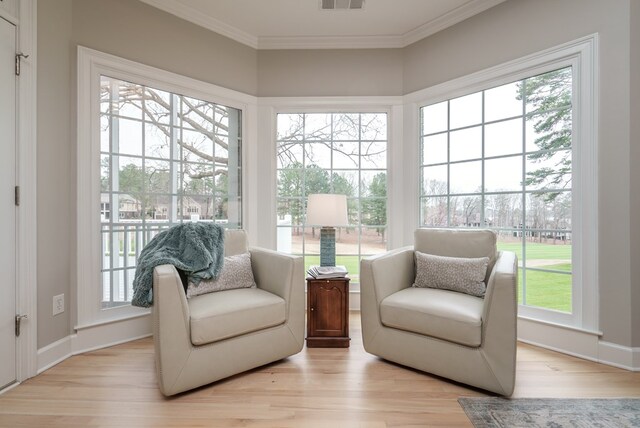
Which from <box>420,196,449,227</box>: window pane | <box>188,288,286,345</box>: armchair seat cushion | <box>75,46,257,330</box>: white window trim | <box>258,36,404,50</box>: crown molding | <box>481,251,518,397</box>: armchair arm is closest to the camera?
<box>481,251,518,397</box>: armchair arm

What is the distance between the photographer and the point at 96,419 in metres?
1.58

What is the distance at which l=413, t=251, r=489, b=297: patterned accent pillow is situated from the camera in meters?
2.18

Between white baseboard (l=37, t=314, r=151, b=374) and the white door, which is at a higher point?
the white door

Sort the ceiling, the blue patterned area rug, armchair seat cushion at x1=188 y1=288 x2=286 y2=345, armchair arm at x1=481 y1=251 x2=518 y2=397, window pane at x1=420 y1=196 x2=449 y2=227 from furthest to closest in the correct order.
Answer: window pane at x1=420 y1=196 x2=449 y2=227
the ceiling
armchair seat cushion at x1=188 y1=288 x2=286 y2=345
armchair arm at x1=481 y1=251 x2=518 y2=397
the blue patterned area rug

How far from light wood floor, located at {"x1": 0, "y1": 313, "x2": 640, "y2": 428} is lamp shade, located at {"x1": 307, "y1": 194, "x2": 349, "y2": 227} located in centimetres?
96

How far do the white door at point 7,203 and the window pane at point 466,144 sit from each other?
3.22m

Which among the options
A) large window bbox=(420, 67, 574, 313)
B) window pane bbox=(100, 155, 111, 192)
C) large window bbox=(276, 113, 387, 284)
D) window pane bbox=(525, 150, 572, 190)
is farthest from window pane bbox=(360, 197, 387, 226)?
window pane bbox=(100, 155, 111, 192)

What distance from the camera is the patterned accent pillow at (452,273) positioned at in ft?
7.15

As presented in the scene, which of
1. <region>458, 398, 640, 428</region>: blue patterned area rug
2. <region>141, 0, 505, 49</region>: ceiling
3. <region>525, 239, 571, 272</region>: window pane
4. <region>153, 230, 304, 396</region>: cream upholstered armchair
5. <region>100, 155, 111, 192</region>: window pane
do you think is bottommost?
<region>458, 398, 640, 428</region>: blue patterned area rug

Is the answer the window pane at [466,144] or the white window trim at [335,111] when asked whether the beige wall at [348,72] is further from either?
the window pane at [466,144]

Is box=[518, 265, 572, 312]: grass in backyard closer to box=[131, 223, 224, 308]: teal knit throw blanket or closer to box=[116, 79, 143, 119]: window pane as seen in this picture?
box=[131, 223, 224, 308]: teal knit throw blanket

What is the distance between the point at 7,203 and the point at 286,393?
1.92 m

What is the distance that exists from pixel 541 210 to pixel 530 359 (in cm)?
108

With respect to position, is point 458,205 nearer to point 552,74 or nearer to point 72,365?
point 552,74
